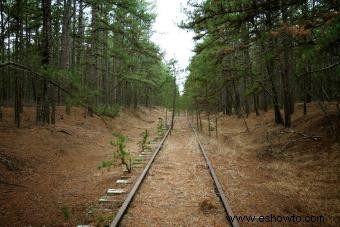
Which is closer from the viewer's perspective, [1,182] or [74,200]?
[74,200]

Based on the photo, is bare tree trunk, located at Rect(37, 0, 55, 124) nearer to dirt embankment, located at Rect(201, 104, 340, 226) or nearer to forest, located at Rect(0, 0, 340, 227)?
forest, located at Rect(0, 0, 340, 227)

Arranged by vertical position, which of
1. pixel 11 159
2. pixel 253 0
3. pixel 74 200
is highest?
pixel 253 0

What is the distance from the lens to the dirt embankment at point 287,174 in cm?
657

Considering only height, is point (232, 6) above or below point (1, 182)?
above

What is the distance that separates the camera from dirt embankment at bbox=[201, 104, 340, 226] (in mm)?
6573

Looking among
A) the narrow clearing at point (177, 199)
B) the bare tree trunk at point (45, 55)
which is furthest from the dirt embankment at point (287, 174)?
the bare tree trunk at point (45, 55)

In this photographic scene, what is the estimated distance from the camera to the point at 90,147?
46.2 ft

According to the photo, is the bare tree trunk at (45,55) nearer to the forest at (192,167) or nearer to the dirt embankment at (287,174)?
the forest at (192,167)

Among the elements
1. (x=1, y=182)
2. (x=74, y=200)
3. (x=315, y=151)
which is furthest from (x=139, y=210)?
(x=315, y=151)

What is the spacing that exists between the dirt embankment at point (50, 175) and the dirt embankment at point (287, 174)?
149 inches

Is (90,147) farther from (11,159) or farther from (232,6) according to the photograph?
(232,6)

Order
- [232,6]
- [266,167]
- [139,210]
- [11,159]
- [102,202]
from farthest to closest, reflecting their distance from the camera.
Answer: [266,167]
[11,159]
[232,6]
[102,202]
[139,210]

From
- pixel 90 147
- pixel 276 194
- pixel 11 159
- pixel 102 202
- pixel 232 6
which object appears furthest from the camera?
pixel 90 147

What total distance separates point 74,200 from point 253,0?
22.9 feet
